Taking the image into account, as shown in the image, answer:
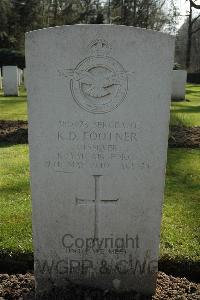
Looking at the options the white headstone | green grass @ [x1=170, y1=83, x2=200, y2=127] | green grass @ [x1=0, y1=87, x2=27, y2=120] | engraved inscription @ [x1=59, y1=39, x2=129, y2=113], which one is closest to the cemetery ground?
engraved inscription @ [x1=59, y1=39, x2=129, y2=113]

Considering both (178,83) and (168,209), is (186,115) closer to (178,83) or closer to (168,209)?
(178,83)

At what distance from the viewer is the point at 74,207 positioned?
320 cm

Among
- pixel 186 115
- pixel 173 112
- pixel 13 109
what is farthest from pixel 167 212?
pixel 13 109

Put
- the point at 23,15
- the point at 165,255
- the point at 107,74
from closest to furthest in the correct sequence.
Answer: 1. the point at 107,74
2. the point at 165,255
3. the point at 23,15

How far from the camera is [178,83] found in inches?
693

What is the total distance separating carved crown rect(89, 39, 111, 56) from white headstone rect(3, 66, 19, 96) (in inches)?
636

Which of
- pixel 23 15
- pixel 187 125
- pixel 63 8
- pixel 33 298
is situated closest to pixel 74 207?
pixel 33 298

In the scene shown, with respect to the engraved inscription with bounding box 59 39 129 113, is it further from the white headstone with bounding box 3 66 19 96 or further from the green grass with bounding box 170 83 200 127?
the white headstone with bounding box 3 66 19 96

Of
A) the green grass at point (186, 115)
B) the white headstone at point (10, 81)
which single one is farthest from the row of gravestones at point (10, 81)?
the green grass at point (186, 115)

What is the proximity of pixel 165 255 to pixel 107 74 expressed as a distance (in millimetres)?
1799

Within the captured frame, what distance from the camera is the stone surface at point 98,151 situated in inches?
114

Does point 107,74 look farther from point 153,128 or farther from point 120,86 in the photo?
point 153,128

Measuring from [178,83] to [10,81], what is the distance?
7136mm

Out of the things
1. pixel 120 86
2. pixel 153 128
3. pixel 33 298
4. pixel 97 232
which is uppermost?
pixel 120 86
